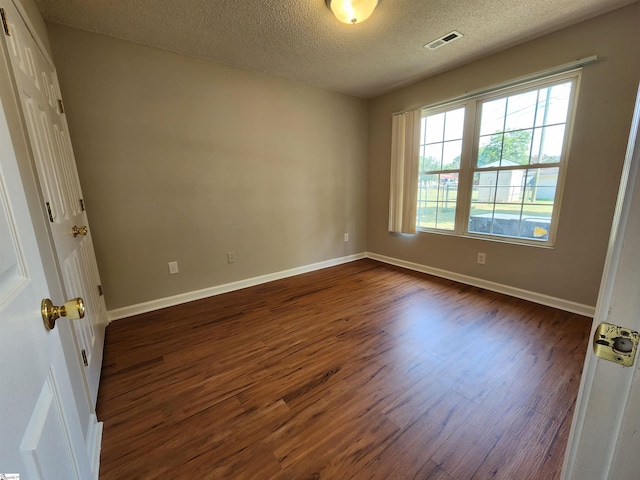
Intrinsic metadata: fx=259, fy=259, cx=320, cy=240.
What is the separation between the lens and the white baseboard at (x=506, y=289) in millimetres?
2420

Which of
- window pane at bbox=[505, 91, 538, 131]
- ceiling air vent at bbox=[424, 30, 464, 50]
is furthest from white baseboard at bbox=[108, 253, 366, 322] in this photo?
ceiling air vent at bbox=[424, 30, 464, 50]

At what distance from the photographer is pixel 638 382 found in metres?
0.45

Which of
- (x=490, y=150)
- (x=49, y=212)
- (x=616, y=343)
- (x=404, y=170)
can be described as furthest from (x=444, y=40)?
(x=49, y=212)

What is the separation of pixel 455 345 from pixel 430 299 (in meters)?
0.81

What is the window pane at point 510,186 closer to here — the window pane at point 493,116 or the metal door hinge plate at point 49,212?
the window pane at point 493,116

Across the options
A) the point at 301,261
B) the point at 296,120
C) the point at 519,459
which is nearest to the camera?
the point at 519,459

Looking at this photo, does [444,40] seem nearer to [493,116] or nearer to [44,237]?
[493,116]

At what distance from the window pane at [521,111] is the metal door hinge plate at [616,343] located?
2.89 metres

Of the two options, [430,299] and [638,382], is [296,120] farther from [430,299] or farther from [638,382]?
[638,382]

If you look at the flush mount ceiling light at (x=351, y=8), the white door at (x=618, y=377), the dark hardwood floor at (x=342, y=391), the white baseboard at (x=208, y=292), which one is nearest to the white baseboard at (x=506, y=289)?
the dark hardwood floor at (x=342, y=391)

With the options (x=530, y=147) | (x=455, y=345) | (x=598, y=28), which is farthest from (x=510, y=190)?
(x=455, y=345)

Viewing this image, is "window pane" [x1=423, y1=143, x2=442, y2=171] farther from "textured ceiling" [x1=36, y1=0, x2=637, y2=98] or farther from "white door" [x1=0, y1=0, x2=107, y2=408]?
"white door" [x1=0, y1=0, x2=107, y2=408]

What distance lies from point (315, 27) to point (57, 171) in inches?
83.9

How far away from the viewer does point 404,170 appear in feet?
11.8
